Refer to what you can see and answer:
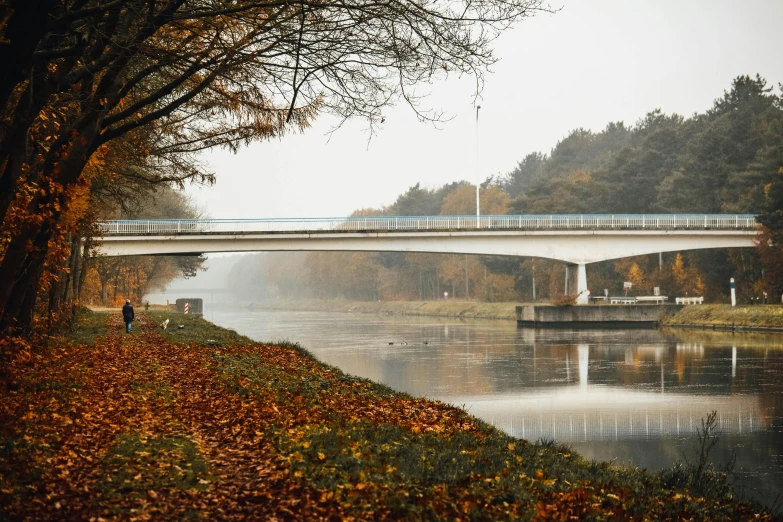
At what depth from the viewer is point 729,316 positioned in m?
53.2

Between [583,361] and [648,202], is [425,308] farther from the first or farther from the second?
[583,361]

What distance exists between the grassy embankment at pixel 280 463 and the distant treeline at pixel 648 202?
1866 inches

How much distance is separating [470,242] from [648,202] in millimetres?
32854

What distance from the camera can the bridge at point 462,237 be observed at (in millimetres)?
55938

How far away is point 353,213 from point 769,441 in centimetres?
13416

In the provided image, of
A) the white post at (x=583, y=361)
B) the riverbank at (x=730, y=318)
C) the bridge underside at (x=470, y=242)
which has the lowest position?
the white post at (x=583, y=361)

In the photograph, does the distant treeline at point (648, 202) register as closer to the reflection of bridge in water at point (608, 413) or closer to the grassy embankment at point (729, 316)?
the grassy embankment at point (729, 316)

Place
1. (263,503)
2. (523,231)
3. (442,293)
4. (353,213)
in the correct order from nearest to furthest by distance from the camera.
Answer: (263,503)
(523,231)
(442,293)
(353,213)

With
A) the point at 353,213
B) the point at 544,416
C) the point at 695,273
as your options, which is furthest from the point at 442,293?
the point at 544,416

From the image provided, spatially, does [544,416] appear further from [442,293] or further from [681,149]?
[442,293]

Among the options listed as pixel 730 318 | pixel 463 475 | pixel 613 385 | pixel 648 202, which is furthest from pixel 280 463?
pixel 648 202

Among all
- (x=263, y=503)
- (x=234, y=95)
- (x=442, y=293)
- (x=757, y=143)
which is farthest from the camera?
(x=442, y=293)

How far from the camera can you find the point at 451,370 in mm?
30719

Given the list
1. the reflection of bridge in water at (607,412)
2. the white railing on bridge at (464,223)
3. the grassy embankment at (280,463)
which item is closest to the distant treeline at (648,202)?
the white railing on bridge at (464,223)
